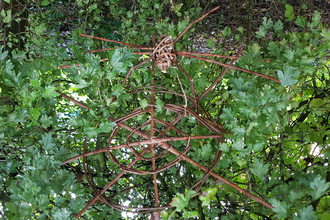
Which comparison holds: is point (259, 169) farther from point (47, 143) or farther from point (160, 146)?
point (47, 143)

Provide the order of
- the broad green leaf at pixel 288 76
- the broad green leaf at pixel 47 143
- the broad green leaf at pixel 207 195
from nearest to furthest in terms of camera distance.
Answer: the broad green leaf at pixel 207 195, the broad green leaf at pixel 288 76, the broad green leaf at pixel 47 143

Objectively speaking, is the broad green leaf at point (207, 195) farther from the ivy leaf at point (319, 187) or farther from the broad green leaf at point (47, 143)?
the broad green leaf at point (47, 143)

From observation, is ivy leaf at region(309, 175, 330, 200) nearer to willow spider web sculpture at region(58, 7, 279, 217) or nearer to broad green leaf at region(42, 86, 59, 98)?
willow spider web sculpture at region(58, 7, 279, 217)

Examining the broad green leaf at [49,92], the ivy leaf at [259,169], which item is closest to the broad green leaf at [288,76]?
the ivy leaf at [259,169]

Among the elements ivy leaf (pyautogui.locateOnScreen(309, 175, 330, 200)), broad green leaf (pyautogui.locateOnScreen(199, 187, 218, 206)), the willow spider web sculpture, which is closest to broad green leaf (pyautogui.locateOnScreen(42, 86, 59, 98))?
the willow spider web sculpture

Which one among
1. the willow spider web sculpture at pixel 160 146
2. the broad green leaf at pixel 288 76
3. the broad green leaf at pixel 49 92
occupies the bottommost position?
the willow spider web sculpture at pixel 160 146

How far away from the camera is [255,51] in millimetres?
1014

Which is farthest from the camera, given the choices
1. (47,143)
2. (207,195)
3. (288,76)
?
(47,143)

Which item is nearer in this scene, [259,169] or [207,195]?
[207,195]

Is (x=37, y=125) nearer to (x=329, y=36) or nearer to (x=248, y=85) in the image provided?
(x=248, y=85)

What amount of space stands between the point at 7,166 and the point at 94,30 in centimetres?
130

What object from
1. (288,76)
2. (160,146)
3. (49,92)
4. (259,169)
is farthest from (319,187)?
(49,92)

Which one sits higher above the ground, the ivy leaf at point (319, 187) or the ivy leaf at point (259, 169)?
the ivy leaf at point (319, 187)

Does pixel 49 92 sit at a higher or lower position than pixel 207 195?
higher
